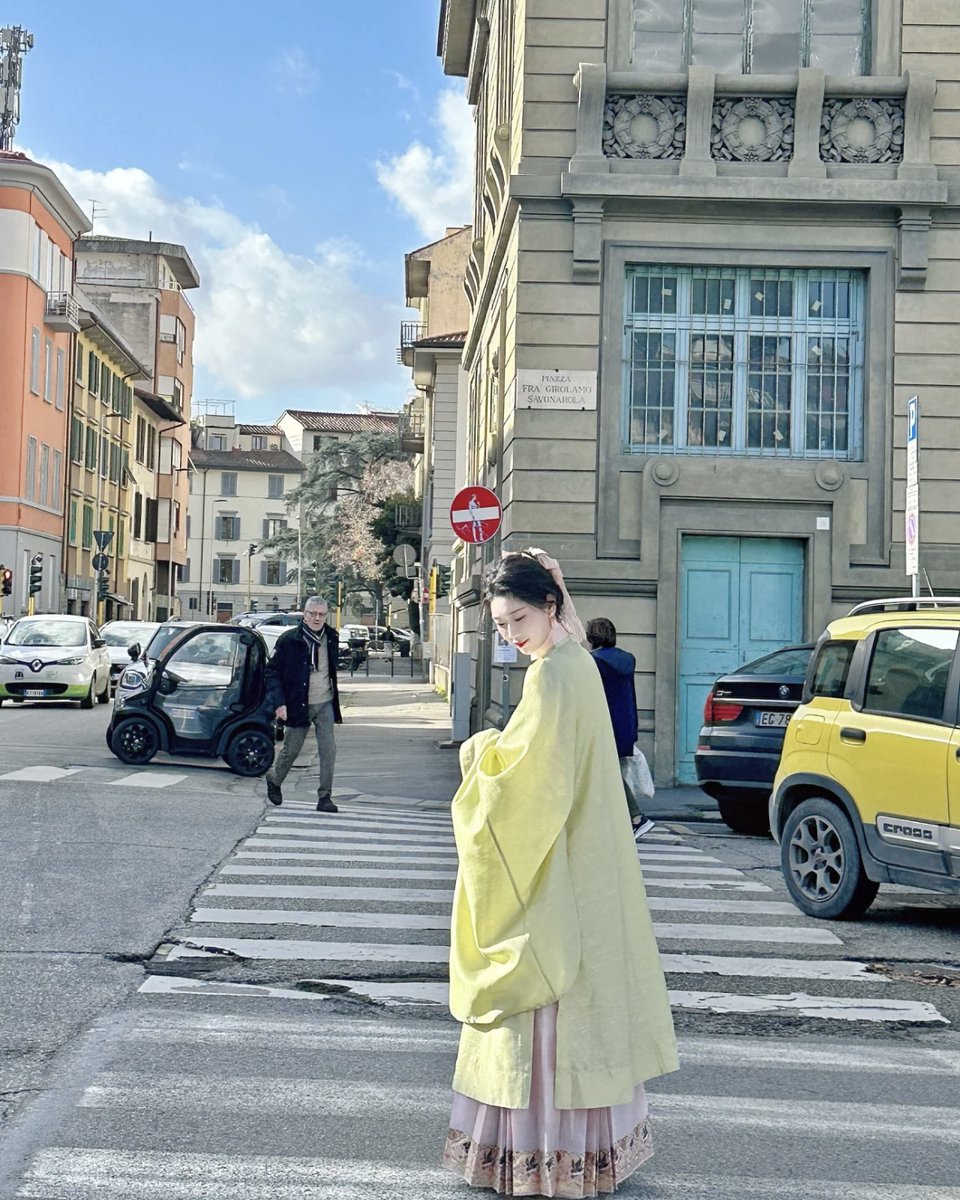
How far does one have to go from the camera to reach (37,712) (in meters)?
30.1

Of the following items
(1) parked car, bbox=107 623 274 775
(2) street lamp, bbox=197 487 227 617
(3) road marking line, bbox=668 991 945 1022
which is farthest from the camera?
(2) street lamp, bbox=197 487 227 617

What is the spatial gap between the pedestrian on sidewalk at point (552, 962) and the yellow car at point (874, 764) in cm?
459

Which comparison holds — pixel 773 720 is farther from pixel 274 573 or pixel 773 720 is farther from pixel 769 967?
pixel 274 573

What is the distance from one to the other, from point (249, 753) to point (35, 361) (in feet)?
134

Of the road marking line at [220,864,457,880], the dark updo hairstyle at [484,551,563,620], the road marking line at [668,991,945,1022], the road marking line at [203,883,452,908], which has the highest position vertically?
the dark updo hairstyle at [484,551,563,620]

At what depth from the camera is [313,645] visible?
15086 millimetres

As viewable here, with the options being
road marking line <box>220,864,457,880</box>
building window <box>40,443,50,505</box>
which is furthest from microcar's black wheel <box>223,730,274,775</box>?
building window <box>40,443,50,505</box>

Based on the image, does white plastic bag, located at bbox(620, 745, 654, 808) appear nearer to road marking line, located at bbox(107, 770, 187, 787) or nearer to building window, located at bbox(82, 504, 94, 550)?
road marking line, located at bbox(107, 770, 187, 787)

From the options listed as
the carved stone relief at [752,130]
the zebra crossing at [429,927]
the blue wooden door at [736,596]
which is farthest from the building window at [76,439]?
the zebra crossing at [429,927]

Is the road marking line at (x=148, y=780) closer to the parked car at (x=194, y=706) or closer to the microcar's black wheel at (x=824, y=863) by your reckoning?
Result: the parked car at (x=194, y=706)

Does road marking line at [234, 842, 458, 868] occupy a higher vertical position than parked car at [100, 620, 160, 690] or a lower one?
lower

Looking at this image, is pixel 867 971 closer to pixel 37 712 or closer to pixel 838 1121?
pixel 838 1121

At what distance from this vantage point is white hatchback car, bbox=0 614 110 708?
1224 inches

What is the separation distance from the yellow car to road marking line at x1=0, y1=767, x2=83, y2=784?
27.8ft
